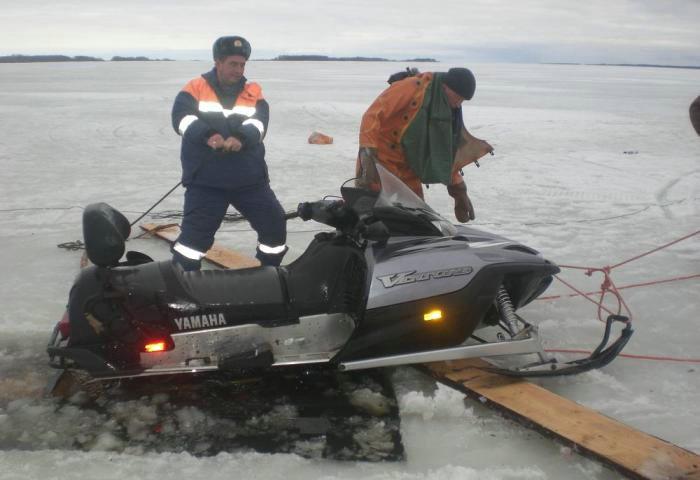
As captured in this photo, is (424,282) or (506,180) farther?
(506,180)

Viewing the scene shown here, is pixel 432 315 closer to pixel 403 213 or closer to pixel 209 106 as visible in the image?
pixel 403 213

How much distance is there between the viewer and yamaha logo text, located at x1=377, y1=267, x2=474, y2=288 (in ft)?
8.84

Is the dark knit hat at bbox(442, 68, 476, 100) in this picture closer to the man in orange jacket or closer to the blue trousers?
the man in orange jacket

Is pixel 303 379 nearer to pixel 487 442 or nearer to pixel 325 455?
Answer: pixel 325 455

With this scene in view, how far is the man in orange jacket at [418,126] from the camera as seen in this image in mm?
3736

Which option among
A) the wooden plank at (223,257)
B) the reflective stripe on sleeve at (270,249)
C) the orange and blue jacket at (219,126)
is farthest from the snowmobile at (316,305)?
the wooden plank at (223,257)

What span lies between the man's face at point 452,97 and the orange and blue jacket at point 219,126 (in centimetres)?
108

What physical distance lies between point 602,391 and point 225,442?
166 centimetres

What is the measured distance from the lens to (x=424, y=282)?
106 inches

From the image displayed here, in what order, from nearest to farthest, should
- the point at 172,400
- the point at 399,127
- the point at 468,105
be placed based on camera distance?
1. the point at 172,400
2. the point at 399,127
3. the point at 468,105

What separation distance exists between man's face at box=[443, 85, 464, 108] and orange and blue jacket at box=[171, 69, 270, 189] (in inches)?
42.5

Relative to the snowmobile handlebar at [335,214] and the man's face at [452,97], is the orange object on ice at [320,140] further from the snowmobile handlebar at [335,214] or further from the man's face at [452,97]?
the snowmobile handlebar at [335,214]

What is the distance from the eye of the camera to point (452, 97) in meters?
3.75

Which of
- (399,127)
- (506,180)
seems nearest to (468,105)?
(506,180)
